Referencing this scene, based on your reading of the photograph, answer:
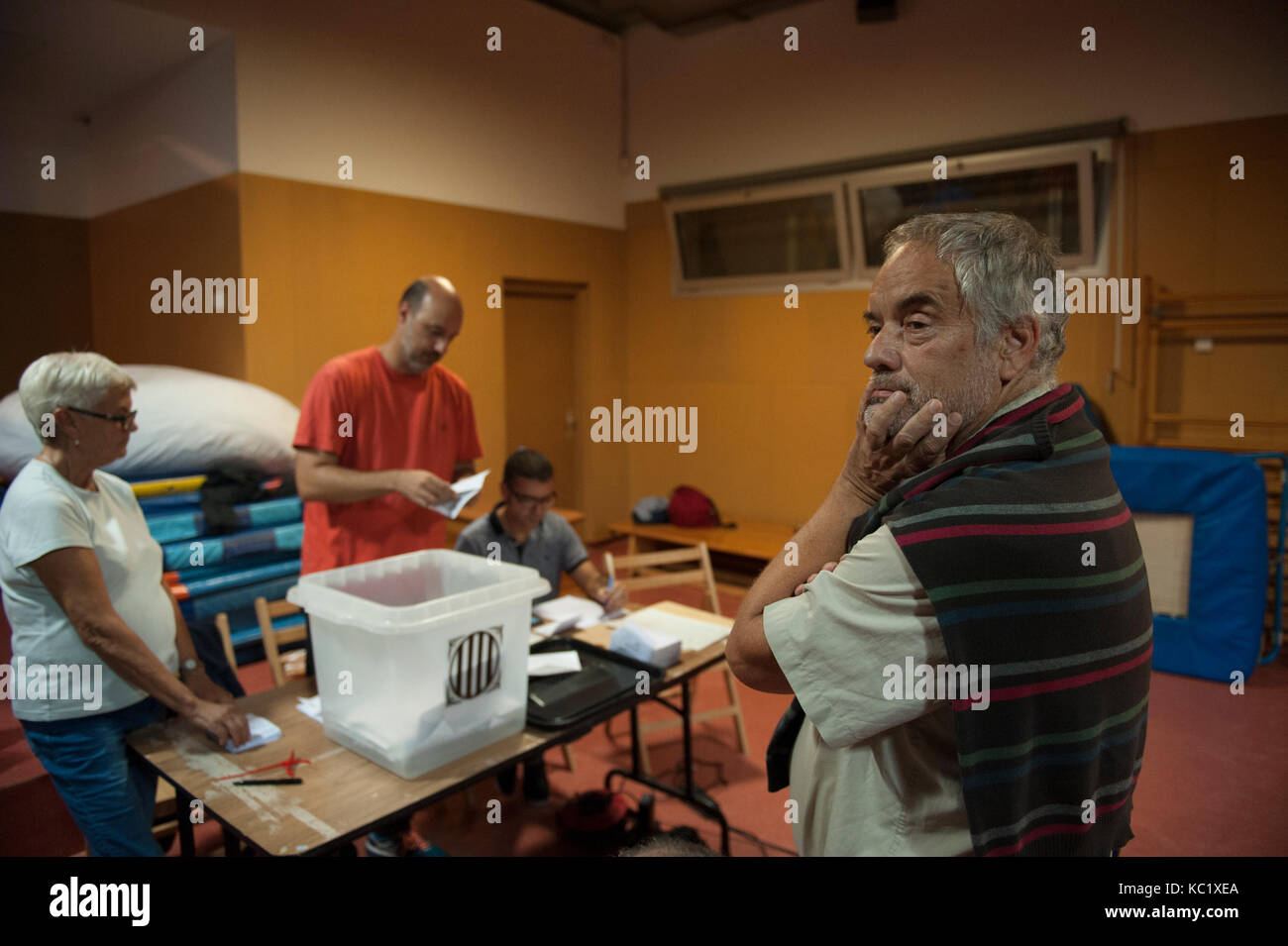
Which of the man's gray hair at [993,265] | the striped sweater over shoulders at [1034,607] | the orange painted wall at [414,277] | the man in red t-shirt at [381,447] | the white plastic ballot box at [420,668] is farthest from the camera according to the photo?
the orange painted wall at [414,277]

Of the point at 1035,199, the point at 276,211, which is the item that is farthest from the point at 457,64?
the point at 1035,199

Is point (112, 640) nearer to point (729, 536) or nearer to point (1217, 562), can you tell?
point (729, 536)

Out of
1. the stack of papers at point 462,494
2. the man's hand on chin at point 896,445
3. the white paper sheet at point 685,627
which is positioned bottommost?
the white paper sheet at point 685,627

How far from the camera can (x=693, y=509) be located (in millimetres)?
5496

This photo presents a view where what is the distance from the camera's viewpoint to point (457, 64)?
515cm

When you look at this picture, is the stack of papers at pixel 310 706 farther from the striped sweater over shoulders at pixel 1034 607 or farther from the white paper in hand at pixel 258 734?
the striped sweater over shoulders at pixel 1034 607

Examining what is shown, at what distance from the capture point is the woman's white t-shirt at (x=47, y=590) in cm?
171

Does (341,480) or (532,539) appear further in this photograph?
(532,539)

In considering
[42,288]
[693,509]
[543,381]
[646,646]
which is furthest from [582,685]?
[543,381]

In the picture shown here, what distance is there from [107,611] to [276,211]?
316 centimetres

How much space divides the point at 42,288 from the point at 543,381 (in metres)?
3.63

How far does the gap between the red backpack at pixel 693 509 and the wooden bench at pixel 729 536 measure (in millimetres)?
68

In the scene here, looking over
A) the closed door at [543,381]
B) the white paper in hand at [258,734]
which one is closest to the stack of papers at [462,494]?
the white paper in hand at [258,734]
